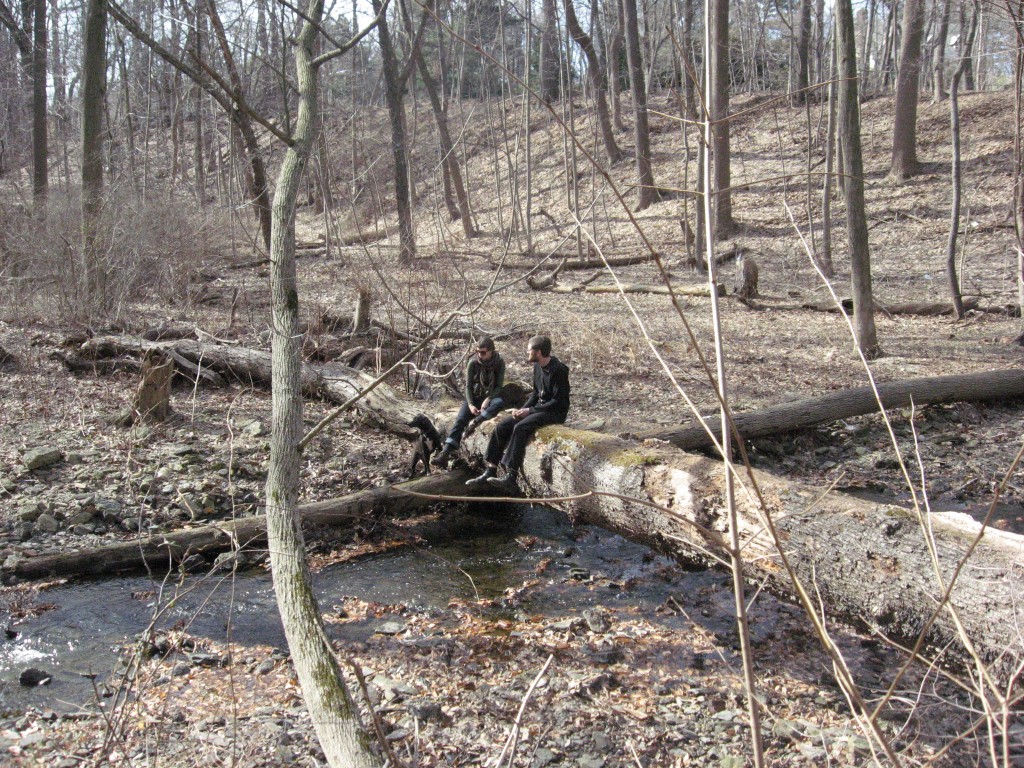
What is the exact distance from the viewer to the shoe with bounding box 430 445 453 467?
8.18 metres

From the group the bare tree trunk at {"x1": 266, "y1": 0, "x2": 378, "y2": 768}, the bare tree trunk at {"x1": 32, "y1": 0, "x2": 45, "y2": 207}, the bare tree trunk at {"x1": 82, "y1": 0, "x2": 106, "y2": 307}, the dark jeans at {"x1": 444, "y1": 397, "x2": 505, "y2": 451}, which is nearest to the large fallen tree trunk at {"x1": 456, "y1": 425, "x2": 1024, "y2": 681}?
the dark jeans at {"x1": 444, "y1": 397, "x2": 505, "y2": 451}

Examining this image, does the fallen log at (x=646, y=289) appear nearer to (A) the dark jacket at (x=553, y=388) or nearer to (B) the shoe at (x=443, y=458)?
(A) the dark jacket at (x=553, y=388)

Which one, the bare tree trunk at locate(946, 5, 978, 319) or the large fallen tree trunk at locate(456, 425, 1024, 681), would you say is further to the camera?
the bare tree trunk at locate(946, 5, 978, 319)

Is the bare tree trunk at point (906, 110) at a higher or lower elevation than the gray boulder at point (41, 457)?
higher

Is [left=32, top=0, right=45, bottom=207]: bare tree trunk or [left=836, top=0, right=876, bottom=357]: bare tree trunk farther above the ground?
[left=32, top=0, right=45, bottom=207]: bare tree trunk

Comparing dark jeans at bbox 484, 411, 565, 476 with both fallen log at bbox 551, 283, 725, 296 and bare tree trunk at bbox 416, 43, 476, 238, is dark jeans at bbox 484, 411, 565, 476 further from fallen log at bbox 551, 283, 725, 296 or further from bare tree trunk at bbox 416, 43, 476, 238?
bare tree trunk at bbox 416, 43, 476, 238

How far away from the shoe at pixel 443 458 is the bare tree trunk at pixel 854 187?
5658 millimetres

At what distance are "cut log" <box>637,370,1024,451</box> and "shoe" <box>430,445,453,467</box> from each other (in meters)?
1.91

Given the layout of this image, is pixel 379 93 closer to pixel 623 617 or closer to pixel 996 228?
pixel 996 228

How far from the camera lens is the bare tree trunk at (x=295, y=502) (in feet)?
12.1

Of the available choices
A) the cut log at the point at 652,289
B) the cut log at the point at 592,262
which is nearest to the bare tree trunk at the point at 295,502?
the cut log at the point at 652,289

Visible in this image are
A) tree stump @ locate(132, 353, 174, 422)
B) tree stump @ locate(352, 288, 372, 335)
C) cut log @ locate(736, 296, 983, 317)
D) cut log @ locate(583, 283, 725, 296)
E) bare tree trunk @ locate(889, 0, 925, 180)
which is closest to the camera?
tree stump @ locate(132, 353, 174, 422)

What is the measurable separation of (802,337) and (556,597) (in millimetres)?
8191

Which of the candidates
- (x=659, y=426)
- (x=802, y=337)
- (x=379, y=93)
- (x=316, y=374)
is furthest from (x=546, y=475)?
(x=379, y=93)
